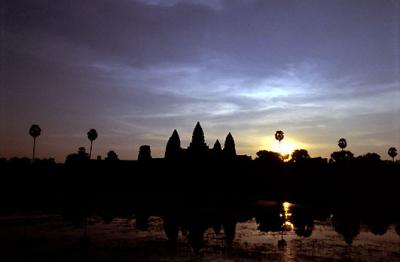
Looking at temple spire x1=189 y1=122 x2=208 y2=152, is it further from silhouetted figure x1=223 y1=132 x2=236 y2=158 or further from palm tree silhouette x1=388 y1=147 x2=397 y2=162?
palm tree silhouette x1=388 y1=147 x2=397 y2=162

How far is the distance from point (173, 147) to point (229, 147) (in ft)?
43.6

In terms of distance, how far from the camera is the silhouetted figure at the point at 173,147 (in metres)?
78.1

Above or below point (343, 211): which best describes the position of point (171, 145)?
above

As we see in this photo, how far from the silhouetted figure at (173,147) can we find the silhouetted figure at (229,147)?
10915 mm

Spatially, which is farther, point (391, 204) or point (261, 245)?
point (391, 204)

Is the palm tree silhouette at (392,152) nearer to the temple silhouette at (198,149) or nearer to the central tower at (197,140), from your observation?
the temple silhouette at (198,149)

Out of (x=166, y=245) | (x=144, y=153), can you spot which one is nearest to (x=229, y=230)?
(x=166, y=245)

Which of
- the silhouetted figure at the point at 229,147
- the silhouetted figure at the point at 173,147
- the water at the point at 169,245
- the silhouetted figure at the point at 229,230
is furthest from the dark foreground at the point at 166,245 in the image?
the silhouetted figure at the point at 229,147

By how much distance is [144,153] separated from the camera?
89.4 metres

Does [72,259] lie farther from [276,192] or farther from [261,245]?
[276,192]

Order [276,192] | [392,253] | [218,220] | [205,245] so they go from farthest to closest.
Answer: [276,192] < [218,220] < [205,245] < [392,253]

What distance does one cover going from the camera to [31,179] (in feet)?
259

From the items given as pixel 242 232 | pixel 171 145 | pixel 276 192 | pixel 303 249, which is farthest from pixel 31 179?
pixel 303 249

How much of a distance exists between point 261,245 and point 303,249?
3.02m
